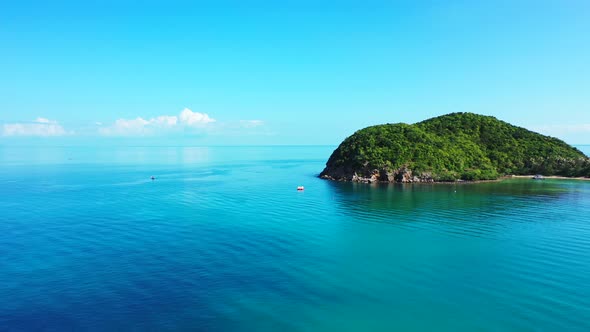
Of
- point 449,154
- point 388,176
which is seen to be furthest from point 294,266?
point 449,154

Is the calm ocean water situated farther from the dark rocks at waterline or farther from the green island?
the green island

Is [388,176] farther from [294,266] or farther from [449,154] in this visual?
[294,266]

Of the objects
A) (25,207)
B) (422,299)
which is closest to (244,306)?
(422,299)

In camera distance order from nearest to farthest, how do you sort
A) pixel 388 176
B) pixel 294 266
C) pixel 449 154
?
pixel 294 266, pixel 388 176, pixel 449 154

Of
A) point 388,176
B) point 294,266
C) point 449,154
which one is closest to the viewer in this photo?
point 294,266

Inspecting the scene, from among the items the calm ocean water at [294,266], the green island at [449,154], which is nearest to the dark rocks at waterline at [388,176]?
the green island at [449,154]

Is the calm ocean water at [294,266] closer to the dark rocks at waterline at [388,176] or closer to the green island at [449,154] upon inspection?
the dark rocks at waterline at [388,176]
